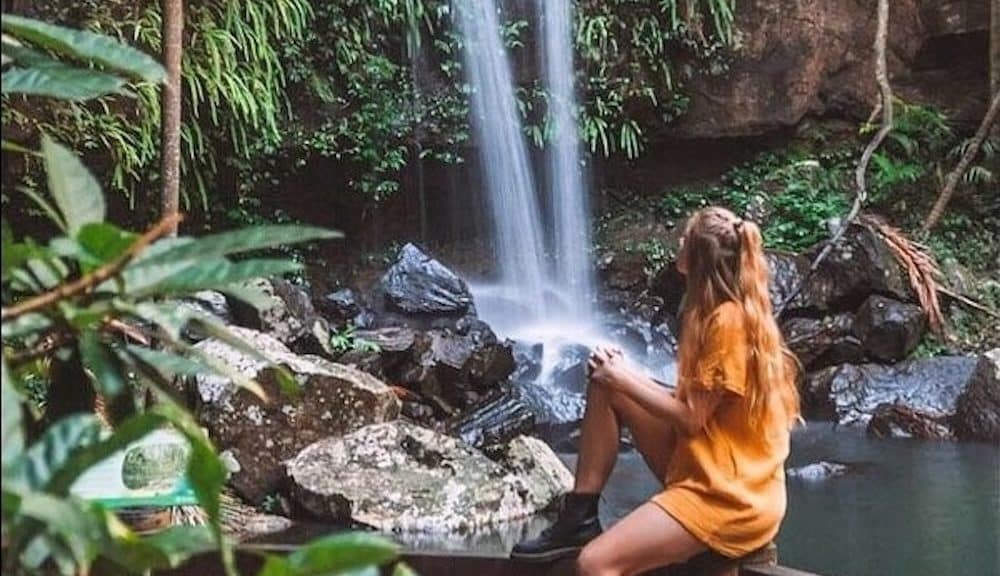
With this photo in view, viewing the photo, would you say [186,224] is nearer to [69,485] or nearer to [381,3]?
[381,3]

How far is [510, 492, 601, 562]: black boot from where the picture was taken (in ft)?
9.59

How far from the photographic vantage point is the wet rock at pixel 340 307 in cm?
851

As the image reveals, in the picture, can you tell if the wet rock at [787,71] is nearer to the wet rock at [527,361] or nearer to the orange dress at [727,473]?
the wet rock at [527,361]

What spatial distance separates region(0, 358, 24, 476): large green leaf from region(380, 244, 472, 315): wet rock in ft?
25.0

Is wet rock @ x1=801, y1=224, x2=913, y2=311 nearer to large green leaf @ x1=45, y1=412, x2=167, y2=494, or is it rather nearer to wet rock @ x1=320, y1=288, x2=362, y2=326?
wet rock @ x1=320, y1=288, x2=362, y2=326

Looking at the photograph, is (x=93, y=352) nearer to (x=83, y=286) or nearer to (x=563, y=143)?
(x=83, y=286)

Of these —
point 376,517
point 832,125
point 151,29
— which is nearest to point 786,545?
point 376,517

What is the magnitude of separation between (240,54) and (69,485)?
8.14m

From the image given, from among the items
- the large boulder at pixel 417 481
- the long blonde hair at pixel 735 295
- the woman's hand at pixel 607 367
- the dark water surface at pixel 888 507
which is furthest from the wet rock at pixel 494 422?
the long blonde hair at pixel 735 295

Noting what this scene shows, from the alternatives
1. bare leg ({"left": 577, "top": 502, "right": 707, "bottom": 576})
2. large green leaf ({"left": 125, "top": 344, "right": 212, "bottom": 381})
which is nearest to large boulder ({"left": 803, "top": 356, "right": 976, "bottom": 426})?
bare leg ({"left": 577, "top": 502, "right": 707, "bottom": 576})

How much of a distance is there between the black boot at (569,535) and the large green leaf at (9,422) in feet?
7.07

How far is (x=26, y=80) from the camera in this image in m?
1.03

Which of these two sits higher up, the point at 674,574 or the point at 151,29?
the point at 151,29

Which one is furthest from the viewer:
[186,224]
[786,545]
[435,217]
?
[435,217]
